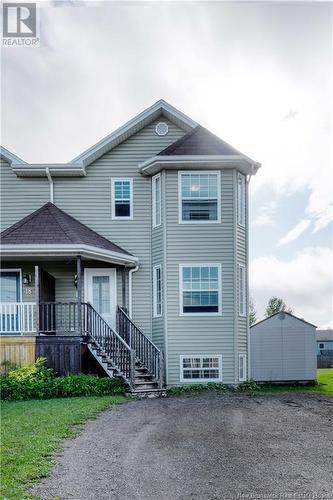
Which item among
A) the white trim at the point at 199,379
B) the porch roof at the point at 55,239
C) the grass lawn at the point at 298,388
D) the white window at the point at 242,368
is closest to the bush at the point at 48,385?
the white trim at the point at 199,379

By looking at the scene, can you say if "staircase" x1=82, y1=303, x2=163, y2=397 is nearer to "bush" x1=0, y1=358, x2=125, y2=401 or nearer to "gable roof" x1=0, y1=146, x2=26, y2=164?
"bush" x1=0, y1=358, x2=125, y2=401

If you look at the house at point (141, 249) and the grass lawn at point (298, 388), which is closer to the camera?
the house at point (141, 249)

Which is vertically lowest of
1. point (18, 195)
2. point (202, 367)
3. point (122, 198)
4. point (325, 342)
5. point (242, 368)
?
point (325, 342)

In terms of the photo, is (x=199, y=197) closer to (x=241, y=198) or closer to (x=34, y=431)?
(x=241, y=198)

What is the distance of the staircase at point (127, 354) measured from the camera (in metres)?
12.4

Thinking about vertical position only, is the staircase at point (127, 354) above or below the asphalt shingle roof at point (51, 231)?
below

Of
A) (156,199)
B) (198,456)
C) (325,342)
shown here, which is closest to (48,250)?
(156,199)

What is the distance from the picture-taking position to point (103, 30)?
862cm

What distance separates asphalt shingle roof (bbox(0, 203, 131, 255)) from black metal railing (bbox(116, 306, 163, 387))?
1762 millimetres

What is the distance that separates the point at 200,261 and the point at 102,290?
105 inches

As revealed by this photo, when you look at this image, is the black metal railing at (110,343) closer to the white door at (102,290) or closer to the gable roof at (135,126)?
the white door at (102,290)

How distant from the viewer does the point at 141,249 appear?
1527 centimetres

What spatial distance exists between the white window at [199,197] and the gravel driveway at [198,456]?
5.93m

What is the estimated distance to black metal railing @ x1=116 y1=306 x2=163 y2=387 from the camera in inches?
523
